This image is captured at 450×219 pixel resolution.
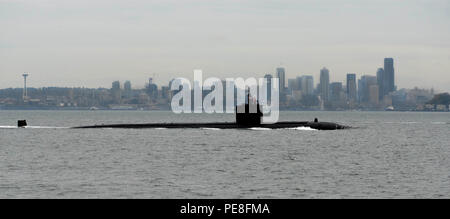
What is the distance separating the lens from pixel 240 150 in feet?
185

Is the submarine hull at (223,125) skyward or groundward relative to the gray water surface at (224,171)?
skyward

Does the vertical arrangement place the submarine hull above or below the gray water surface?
above

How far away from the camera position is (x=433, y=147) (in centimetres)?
6350

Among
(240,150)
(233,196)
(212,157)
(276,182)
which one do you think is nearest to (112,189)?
(233,196)

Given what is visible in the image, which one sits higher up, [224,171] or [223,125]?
[223,125]

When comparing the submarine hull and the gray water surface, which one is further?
the submarine hull

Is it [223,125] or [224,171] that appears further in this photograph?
[223,125]

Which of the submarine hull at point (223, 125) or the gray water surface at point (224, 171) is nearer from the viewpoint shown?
the gray water surface at point (224, 171)
